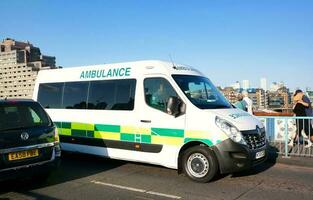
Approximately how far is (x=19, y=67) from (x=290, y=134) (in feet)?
76.1

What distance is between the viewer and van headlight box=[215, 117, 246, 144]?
6.73 meters

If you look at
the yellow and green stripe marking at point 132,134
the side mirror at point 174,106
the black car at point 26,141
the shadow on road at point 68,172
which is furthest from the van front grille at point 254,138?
the black car at point 26,141

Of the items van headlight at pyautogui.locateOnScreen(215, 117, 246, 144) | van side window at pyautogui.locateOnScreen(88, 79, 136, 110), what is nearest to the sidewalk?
van headlight at pyautogui.locateOnScreen(215, 117, 246, 144)

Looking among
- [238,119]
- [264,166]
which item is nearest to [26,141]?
[238,119]

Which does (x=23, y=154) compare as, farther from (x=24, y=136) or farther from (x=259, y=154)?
(x=259, y=154)

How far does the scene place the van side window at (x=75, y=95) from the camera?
30.7 feet

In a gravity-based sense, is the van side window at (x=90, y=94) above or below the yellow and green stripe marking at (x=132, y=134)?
above

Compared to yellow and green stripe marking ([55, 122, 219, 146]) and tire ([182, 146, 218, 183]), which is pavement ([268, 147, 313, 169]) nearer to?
tire ([182, 146, 218, 183])

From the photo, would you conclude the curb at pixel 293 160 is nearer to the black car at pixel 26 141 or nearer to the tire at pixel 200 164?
the tire at pixel 200 164

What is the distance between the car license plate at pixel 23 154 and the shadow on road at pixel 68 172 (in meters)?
0.67

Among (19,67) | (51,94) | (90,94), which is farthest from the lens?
(19,67)

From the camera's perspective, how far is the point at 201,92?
7.68 metres

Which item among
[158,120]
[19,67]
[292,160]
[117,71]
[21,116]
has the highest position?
[19,67]

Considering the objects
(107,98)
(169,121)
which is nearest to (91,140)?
(107,98)
